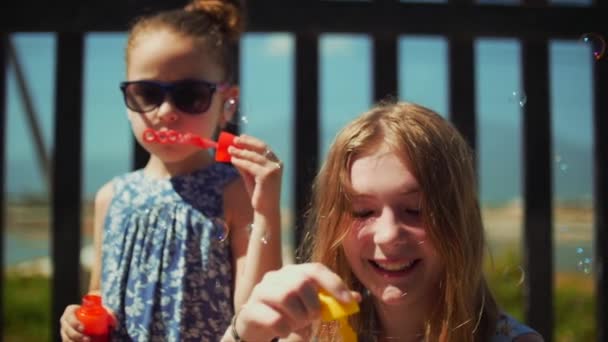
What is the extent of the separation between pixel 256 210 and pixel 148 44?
0.47 metres

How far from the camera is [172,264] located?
1.52 metres

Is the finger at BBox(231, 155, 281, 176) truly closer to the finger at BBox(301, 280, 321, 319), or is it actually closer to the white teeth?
the white teeth

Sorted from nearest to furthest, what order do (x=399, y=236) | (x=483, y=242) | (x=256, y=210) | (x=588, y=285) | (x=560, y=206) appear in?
(x=399, y=236)
(x=483, y=242)
(x=256, y=210)
(x=560, y=206)
(x=588, y=285)

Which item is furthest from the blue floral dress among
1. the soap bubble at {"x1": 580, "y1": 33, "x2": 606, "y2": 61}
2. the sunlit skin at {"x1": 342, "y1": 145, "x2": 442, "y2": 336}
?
the soap bubble at {"x1": 580, "y1": 33, "x2": 606, "y2": 61}

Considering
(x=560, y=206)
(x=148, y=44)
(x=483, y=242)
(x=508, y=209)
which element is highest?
(x=148, y=44)

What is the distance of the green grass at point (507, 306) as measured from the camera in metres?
3.20

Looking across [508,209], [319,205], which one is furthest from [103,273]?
[508,209]

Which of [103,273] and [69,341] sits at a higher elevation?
[103,273]

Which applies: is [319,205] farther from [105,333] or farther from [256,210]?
[105,333]

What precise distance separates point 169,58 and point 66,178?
585 mm

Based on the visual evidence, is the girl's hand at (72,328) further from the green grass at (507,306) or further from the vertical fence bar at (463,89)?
the green grass at (507,306)

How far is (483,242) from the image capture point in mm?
1221

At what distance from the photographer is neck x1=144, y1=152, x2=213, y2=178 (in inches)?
63.6

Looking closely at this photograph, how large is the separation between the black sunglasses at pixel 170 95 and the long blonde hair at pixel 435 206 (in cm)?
41
